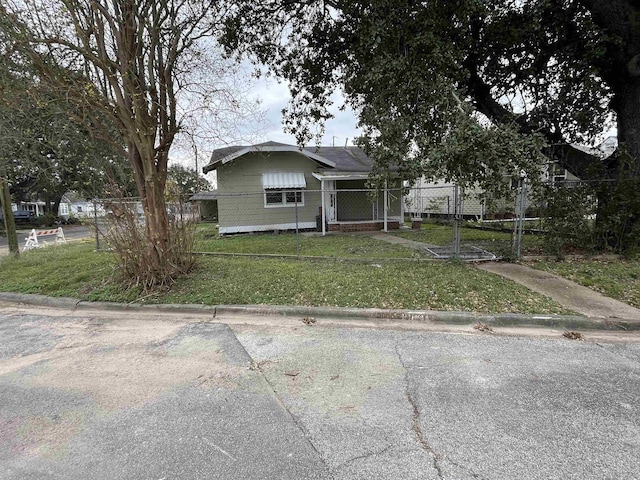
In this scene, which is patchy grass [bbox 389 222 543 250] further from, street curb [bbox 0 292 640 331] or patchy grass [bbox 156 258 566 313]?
street curb [bbox 0 292 640 331]

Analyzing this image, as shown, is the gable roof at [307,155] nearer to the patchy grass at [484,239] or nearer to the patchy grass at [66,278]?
the patchy grass at [484,239]

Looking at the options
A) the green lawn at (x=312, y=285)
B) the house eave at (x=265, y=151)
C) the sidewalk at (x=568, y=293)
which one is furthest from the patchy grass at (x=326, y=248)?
the house eave at (x=265, y=151)

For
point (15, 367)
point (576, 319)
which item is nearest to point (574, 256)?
point (576, 319)

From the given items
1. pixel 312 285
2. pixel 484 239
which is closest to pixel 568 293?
pixel 312 285

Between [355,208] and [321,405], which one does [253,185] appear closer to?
[355,208]

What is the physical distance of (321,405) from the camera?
269 cm

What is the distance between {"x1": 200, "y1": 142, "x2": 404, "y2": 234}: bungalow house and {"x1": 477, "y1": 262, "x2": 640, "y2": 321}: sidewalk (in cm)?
736

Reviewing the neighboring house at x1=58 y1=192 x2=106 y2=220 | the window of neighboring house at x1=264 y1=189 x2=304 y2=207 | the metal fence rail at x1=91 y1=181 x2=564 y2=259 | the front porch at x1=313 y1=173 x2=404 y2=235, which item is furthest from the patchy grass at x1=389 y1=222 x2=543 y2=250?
the neighboring house at x1=58 y1=192 x2=106 y2=220

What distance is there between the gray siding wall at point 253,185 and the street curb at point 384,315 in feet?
28.2

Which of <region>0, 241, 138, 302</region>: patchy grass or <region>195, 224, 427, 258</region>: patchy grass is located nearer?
<region>0, 241, 138, 302</region>: patchy grass

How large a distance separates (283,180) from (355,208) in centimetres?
375

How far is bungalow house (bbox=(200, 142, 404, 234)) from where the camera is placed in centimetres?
1367

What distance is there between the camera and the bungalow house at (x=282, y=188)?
13.7 metres

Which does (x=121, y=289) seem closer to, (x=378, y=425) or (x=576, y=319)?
(x=378, y=425)
